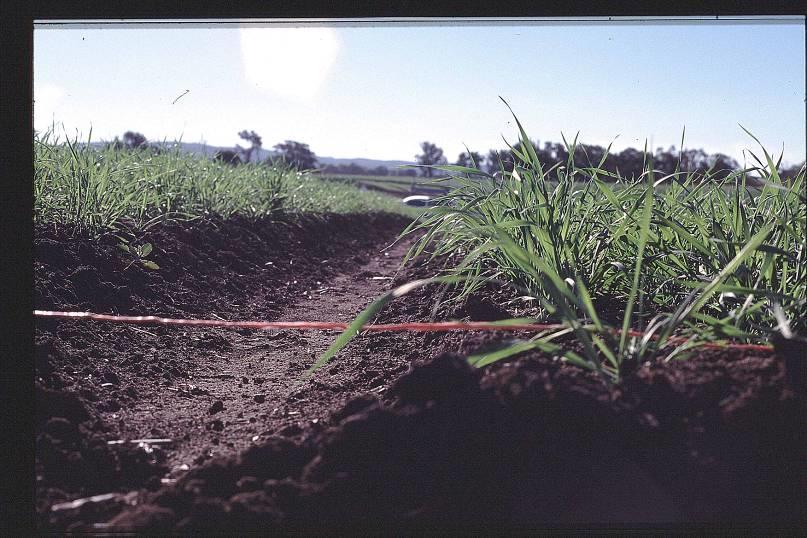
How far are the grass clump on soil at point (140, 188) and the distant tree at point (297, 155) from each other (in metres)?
0.76

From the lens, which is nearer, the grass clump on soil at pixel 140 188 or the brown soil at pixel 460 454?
the brown soil at pixel 460 454

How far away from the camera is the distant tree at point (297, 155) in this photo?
685 cm

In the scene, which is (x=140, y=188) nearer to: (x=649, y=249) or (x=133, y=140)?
(x=133, y=140)

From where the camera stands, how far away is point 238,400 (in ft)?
5.72

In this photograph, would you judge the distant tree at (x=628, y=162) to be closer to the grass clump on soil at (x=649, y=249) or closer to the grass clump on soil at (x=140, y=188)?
the grass clump on soil at (x=649, y=249)

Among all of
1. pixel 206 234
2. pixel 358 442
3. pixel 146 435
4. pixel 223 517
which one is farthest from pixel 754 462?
pixel 206 234

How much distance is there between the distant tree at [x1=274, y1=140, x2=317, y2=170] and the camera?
6851 millimetres

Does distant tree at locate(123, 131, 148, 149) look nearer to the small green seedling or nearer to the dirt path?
the small green seedling

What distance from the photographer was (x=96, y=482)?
111 cm

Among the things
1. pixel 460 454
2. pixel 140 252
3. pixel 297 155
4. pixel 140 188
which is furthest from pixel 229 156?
pixel 460 454

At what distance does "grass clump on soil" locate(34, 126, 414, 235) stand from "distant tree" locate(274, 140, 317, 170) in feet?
2.48

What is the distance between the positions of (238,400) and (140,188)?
85.0 inches

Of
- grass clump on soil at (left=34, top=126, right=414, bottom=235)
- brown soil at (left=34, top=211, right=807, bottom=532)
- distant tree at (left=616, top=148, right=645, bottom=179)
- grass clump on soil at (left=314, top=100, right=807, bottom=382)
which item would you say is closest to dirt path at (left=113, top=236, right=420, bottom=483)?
brown soil at (left=34, top=211, right=807, bottom=532)

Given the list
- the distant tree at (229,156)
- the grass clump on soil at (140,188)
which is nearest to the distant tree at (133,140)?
the grass clump on soil at (140,188)
